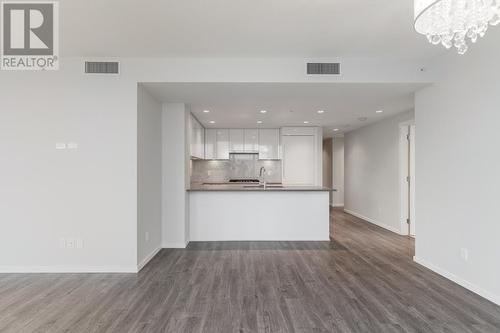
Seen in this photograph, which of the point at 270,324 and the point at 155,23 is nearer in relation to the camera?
the point at 270,324

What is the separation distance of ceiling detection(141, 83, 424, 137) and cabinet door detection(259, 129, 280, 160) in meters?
0.91

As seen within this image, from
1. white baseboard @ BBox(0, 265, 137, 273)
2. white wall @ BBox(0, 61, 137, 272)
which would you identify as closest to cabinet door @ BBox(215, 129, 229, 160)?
white wall @ BBox(0, 61, 137, 272)

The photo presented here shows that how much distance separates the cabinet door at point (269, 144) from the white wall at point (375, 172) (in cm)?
229

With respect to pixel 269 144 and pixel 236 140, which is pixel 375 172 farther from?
pixel 236 140

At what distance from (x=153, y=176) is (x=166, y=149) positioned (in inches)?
22.7

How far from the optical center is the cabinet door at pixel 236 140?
22.9 ft

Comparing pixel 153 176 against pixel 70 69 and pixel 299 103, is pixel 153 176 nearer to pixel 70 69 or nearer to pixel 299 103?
pixel 70 69

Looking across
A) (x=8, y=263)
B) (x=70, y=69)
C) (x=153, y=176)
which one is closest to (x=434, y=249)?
(x=153, y=176)

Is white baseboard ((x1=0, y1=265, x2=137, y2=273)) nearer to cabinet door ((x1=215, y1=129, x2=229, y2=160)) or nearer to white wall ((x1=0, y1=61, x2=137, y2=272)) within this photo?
white wall ((x1=0, y1=61, x2=137, y2=272))

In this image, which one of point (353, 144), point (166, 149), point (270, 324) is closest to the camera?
point (270, 324)

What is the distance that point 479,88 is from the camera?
8.86ft

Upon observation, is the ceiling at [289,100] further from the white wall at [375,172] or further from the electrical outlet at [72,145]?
the electrical outlet at [72,145]

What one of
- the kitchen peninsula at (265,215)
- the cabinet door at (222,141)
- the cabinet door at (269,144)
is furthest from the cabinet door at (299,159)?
the kitchen peninsula at (265,215)

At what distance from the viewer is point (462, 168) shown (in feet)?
9.50
